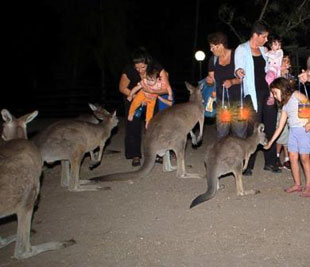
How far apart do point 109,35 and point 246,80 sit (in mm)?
17457

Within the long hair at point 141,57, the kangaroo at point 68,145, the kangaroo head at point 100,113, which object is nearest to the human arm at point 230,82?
the long hair at point 141,57

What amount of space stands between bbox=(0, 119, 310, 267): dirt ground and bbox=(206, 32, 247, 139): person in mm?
768

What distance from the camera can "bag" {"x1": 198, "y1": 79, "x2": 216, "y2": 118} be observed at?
6.99 metres

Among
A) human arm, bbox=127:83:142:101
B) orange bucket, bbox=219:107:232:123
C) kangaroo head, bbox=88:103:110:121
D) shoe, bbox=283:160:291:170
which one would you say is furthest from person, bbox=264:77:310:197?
kangaroo head, bbox=88:103:110:121

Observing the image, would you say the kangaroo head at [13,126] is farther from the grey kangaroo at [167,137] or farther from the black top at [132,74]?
the black top at [132,74]

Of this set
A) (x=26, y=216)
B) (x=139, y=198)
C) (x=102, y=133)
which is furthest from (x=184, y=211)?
(x=102, y=133)

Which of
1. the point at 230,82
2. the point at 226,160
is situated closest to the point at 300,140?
the point at 226,160

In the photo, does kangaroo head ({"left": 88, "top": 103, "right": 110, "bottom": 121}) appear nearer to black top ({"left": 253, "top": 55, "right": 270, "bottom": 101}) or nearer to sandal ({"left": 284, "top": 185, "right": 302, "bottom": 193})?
black top ({"left": 253, "top": 55, "right": 270, "bottom": 101})

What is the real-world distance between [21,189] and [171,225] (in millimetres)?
1680

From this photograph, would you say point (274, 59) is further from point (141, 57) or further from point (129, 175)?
point (129, 175)

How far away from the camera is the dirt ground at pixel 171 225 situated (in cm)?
421

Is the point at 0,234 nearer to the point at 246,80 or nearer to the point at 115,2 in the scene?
the point at 246,80

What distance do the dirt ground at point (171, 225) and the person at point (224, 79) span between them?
0.77 metres

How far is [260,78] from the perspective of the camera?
21.0 feet
